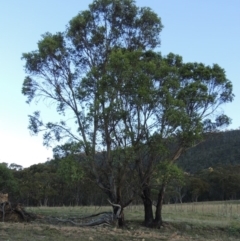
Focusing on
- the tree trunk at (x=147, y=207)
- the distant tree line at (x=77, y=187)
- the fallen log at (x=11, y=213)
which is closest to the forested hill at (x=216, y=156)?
the distant tree line at (x=77, y=187)

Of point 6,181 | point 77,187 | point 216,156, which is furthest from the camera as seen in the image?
point 216,156

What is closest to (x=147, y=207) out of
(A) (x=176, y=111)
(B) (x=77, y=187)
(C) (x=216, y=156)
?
(A) (x=176, y=111)

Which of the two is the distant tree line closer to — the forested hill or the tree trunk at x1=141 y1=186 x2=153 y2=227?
the forested hill

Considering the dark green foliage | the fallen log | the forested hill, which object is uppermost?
the forested hill

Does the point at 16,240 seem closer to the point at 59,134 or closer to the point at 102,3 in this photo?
the point at 59,134

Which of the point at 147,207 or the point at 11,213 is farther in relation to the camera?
the point at 147,207

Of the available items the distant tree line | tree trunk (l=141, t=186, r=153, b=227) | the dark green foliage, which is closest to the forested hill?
the distant tree line

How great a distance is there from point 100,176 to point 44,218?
3459mm

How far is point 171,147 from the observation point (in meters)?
21.0

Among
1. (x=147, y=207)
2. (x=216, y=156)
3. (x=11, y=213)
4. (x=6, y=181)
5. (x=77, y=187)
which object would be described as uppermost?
(x=216, y=156)

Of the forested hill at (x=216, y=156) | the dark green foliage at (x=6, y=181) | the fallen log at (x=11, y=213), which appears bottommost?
the fallen log at (x=11, y=213)

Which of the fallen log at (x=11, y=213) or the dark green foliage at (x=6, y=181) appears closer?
A: the fallen log at (x=11, y=213)

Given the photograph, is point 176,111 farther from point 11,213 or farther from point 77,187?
point 77,187

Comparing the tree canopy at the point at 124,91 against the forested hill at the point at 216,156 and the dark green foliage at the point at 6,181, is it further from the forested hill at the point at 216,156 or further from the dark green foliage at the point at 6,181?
the forested hill at the point at 216,156
